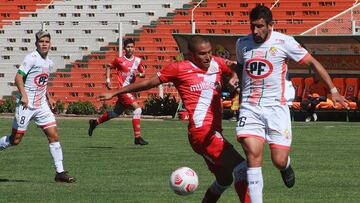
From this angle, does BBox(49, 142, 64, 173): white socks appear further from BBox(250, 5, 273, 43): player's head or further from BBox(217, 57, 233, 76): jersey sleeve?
BBox(250, 5, 273, 43): player's head

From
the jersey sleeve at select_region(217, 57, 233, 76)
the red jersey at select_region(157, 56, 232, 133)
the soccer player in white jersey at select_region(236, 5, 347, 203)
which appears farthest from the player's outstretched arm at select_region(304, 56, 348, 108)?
the red jersey at select_region(157, 56, 232, 133)

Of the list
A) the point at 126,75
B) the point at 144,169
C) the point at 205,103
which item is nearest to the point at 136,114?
the point at 126,75

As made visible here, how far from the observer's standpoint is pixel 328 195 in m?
12.1

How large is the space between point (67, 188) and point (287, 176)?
3.45 metres

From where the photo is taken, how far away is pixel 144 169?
1570 cm

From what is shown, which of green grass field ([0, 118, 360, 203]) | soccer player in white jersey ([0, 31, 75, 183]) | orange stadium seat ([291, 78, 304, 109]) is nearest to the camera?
green grass field ([0, 118, 360, 203])

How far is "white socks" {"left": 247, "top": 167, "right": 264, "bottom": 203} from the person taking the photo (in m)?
9.87

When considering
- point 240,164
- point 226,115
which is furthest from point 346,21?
point 240,164

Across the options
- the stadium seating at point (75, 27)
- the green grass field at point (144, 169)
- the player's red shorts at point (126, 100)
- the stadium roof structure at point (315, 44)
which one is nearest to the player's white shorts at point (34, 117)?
the green grass field at point (144, 169)

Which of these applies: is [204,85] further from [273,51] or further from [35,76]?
[35,76]

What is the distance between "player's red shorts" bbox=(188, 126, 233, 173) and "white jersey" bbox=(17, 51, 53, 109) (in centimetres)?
456

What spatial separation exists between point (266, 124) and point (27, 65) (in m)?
5.12

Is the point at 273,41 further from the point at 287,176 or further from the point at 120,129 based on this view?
the point at 120,129


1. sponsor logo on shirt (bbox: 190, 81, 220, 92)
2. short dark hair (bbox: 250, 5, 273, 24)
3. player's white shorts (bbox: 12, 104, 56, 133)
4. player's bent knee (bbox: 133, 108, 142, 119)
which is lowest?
player's bent knee (bbox: 133, 108, 142, 119)
